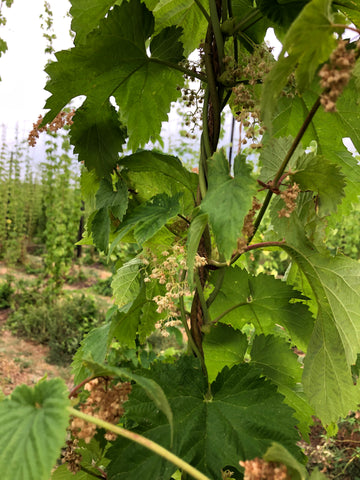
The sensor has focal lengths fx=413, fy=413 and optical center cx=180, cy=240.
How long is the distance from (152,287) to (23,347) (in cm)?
440

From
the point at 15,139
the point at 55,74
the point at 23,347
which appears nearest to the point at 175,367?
the point at 55,74

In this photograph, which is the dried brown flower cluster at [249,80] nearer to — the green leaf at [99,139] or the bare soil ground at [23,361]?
the green leaf at [99,139]

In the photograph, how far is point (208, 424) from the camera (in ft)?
2.20

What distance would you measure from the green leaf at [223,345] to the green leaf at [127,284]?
213mm

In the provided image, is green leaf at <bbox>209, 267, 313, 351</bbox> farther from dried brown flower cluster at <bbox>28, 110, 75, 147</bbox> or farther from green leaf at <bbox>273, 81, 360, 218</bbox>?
dried brown flower cluster at <bbox>28, 110, 75, 147</bbox>

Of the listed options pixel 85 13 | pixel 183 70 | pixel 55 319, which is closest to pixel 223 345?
pixel 183 70

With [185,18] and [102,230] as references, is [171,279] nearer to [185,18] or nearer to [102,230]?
[102,230]

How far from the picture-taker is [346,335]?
69cm

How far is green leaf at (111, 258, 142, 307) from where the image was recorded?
37.8 inches

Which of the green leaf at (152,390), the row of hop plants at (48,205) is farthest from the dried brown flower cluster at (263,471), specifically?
the row of hop plants at (48,205)

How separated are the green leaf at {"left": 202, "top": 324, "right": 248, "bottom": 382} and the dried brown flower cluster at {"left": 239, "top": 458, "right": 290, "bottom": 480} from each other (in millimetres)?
326

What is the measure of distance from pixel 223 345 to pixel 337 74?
57 centimetres

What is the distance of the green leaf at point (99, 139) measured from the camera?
0.83 metres

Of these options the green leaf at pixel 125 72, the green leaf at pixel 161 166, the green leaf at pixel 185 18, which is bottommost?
the green leaf at pixel 161 166
